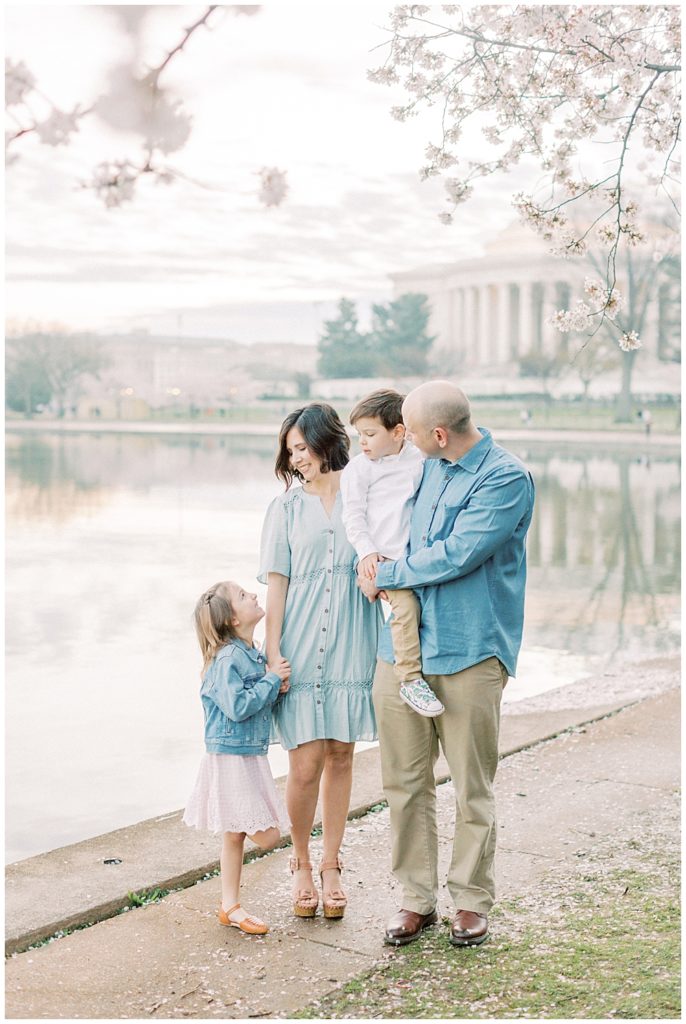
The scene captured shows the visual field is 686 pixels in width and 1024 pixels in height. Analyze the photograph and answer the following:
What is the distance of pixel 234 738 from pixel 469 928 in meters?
0.94

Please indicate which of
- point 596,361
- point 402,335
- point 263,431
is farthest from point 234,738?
point 402,335

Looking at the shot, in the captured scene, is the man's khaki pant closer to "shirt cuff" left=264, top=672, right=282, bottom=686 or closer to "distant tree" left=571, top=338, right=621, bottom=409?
"shirt cuff" left=264, top=672, right=282, bottom=686

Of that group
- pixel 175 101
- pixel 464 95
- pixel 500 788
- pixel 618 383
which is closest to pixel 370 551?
pixel 500 788

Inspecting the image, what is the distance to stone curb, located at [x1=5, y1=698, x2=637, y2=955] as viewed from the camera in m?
4.07

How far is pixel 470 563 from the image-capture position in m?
3.62

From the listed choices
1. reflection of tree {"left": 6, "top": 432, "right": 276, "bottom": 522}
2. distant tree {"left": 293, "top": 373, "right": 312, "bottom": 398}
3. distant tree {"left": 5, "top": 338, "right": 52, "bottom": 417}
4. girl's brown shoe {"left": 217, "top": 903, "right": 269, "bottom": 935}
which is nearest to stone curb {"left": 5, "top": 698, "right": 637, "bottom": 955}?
girl's brown shoe {"left": 217, "top": 903, "right": 269, "bottom": 935}

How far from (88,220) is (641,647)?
87842 mm

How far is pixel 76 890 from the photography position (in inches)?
170

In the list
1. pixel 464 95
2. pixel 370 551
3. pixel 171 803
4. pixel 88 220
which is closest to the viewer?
pixel 370 551

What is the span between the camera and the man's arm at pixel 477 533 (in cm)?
361

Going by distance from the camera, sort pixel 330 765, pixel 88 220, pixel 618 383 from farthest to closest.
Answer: pixel 88 220 < pixel 618 383 < pixel 330 765

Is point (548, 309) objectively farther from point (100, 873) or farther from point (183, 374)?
point (100, 873)

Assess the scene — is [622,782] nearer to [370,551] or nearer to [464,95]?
[370,551]

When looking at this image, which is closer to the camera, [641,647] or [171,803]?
[171,803]
